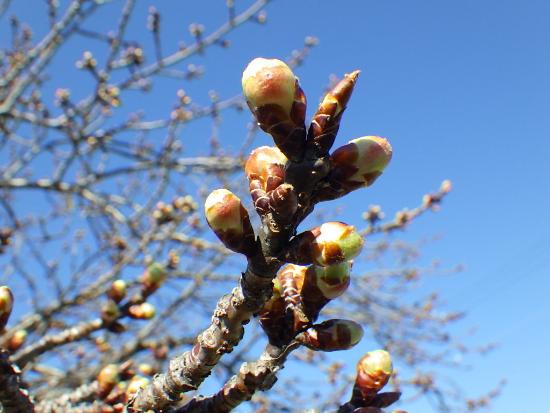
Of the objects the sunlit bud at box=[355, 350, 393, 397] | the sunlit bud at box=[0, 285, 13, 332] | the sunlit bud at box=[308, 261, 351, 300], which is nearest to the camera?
the sunlit bud at box=[308, 261, 351, 300]

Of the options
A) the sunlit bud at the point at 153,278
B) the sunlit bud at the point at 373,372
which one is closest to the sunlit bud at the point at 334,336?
the sunlit bud at the point at 373,372

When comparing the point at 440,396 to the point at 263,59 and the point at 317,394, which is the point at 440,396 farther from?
the point at 263,59

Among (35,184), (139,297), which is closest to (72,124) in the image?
(35,184)

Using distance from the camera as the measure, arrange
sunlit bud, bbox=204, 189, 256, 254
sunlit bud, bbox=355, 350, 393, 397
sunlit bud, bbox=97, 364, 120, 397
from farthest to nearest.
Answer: sunlit bud, bbox=97, 364, 120, 397 → sunlit bud, bbox=355, 350, 393, 397 → sunlit bud, bbox=204, 189, 256, 254

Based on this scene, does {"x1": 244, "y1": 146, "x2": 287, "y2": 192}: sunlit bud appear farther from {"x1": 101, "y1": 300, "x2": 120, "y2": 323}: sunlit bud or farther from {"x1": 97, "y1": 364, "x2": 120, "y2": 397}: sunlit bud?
{"x1": 101, "y1": 300, "x2": 120, "y2": 323}: sunlit bud

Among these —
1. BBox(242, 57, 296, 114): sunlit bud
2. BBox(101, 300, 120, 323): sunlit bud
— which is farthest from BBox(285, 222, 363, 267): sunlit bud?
BBox(101, 300, 120, 323): sunlit bud

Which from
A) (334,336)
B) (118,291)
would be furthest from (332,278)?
(118,291)
